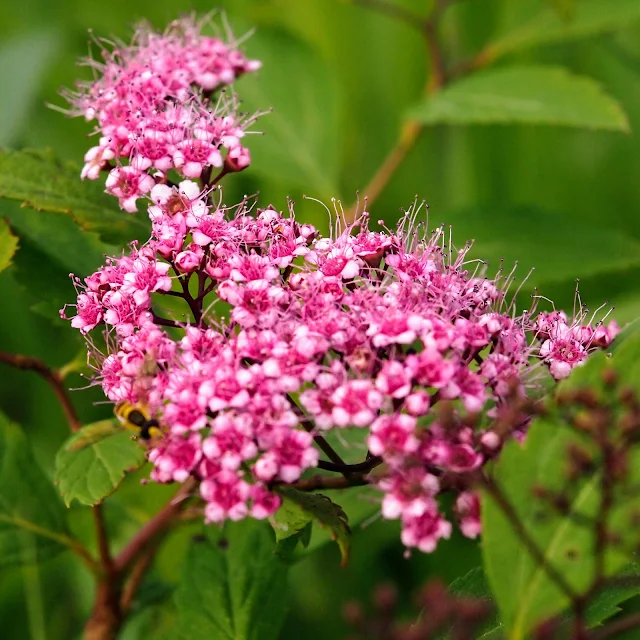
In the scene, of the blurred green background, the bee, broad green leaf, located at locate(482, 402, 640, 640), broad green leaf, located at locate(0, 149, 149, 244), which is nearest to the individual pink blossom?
broad green leaf, located at locate(482, 402, 640, 640)

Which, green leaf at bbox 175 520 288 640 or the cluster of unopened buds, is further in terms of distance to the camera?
green leaf at bbox 175 520 288 640

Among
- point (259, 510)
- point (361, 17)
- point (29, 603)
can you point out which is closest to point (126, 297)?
point (259, 510)

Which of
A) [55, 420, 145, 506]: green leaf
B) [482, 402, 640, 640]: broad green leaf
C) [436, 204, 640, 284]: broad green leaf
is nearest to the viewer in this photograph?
[482, 402, 640, 640]: broad green leaf

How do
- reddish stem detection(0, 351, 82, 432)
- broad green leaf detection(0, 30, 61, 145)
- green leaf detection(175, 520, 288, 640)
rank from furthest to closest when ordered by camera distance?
broad green leaf detection(0, 30, 61, 145)
reddish stem detection(0, 351, 82, 432)
green leaf detection(175, 520, 288, 640)

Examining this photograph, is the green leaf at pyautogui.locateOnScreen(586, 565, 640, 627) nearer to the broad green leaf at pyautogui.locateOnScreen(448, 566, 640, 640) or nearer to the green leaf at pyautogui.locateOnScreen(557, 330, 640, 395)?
the broad green leaf at pyautogui.locateOnScreen(448, 566, 640, 640)

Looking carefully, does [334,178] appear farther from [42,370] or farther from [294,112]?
[42,370]

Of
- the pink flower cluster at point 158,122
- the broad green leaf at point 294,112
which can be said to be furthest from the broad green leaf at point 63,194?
the broad green leaf at point 294,112

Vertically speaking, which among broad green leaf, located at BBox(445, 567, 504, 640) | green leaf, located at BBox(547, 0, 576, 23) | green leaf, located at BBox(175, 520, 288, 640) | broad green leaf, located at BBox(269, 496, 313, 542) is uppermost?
green leaf, located at BBox(547, 0, 576, 23)
